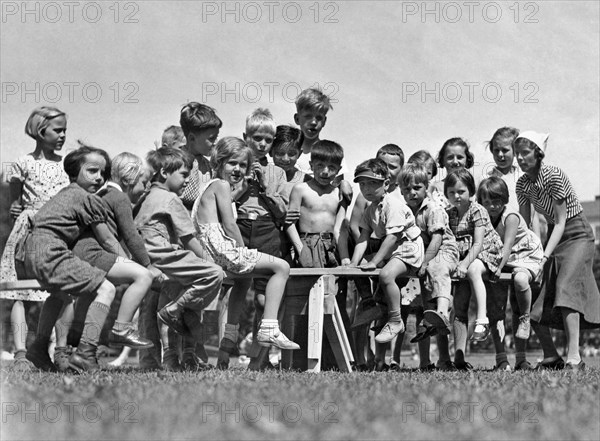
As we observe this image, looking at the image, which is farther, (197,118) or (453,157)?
(453,157)

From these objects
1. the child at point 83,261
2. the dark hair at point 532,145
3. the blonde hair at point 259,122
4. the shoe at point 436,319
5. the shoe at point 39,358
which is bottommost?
the shoe at point 39,358

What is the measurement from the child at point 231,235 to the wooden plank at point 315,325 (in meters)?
0.32

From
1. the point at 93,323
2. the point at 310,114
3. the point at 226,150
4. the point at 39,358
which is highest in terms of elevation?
the point at 310,114

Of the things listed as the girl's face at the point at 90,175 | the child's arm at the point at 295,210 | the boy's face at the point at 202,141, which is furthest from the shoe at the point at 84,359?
the boy's face at the point at 202,141

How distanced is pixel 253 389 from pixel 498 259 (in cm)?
439

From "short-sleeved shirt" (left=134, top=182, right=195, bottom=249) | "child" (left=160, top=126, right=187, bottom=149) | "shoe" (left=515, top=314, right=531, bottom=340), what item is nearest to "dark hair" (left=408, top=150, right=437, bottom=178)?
"shoe" (left=515, top=314, right=531, bottom=340)

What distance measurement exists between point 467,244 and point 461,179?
2.09 feet

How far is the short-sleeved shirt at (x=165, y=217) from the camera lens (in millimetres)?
8227

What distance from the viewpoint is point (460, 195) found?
9383 mm

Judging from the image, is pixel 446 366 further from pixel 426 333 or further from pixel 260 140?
pixel 260 140

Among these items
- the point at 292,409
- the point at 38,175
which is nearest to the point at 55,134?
the point at 38,175

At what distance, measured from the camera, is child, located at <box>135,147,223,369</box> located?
786 cm

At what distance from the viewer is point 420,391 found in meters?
5.54

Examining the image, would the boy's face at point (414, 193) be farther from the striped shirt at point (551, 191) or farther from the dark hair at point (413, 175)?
the striped shirt at point (551, 191)
